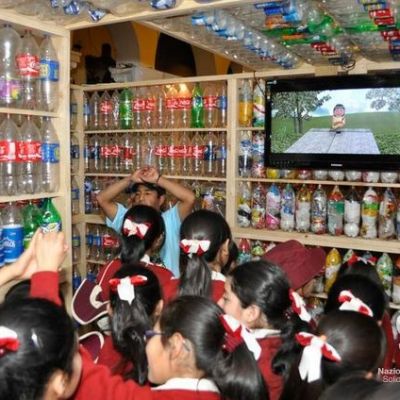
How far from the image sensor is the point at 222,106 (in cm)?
334

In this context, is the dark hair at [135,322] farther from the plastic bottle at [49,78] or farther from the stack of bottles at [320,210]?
the stack of bottles at [320,210]

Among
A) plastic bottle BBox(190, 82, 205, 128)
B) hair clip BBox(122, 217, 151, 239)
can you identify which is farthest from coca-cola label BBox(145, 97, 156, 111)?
hair clip BBox(122, 217, 151, 239)

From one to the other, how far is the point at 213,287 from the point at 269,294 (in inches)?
12.6

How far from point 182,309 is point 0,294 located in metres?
1.17

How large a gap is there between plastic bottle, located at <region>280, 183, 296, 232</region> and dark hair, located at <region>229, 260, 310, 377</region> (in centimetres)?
150

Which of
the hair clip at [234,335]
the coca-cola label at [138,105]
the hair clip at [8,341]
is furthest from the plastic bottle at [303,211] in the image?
the hair clip at [8,341]

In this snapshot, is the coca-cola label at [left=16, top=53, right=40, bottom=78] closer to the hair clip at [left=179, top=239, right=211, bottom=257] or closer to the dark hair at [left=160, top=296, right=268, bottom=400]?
the hair clip at [left=179, top=239, right=211, bottom=257]

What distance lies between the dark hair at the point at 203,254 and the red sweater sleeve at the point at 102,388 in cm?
66

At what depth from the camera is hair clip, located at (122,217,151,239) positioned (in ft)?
7.18

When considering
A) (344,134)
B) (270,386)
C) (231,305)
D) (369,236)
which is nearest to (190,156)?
(344,134)

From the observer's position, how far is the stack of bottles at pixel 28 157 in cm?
209

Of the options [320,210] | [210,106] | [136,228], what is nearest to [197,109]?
[210,106]

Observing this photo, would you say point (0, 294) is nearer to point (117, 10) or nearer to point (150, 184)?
point (150, 184)

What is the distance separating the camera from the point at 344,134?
9.43 ft
